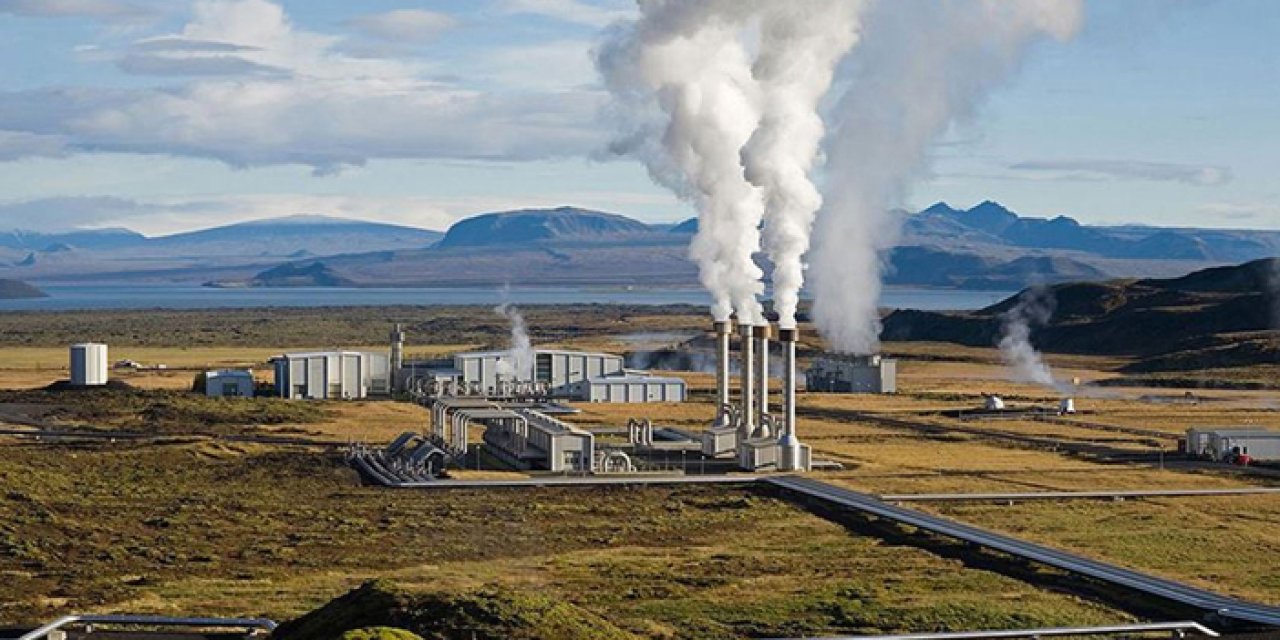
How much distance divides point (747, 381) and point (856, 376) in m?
46.0

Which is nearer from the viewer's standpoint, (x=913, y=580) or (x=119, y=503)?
(x=913, y=580)

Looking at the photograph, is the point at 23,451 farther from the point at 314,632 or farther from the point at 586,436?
the point at 314,632

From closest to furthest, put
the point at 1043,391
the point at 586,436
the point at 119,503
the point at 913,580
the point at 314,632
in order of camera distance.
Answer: the point at 314,632 < the point at 913,580 < the point at 119,503 < the point at 586,436 < the point at 1043,391

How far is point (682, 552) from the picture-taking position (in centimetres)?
4619

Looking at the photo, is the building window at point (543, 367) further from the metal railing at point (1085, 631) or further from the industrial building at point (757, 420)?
the metal railing at point (1085, 631)

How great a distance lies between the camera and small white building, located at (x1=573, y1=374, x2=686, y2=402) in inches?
4094

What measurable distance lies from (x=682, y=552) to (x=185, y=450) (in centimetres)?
2917

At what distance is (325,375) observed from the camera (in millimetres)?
102250

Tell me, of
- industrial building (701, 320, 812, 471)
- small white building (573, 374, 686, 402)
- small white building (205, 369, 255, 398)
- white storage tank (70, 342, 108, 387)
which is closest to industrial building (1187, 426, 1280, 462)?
industrial building (701, 320, 812, 471)

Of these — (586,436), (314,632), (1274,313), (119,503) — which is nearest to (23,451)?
(119,503)

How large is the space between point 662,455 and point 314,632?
42.2 metres

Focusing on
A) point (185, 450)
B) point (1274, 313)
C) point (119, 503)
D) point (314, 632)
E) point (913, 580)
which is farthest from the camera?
point (1274, 313)

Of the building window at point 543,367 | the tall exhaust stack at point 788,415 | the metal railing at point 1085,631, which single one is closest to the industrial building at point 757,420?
the tall exhaust stack at point 788,415

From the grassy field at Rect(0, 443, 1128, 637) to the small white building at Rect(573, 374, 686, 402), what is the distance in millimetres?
42167
